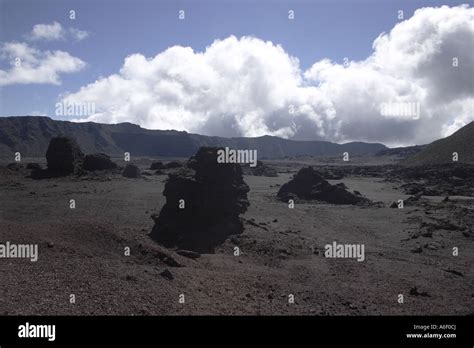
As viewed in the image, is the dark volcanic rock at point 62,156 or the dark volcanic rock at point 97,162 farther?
the dark volcanic rock at point 97,162

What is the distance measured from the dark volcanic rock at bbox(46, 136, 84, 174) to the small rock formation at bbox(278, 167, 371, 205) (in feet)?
90.0

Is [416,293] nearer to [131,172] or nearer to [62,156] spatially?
[62,156]

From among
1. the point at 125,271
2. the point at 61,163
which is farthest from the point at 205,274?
the point at 61,163

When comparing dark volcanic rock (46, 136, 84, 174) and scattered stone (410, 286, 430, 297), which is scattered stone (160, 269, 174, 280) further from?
dark volcanic rock (46, 136, 84, 174)

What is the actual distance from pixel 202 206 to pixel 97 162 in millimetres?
43469

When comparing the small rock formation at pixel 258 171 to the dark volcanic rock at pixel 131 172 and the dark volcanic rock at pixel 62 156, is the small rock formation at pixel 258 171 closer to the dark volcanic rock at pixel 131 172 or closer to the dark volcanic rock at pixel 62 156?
the dark volcanic rock at pixel 131 172

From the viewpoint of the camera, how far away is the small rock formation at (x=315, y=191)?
1681 inches

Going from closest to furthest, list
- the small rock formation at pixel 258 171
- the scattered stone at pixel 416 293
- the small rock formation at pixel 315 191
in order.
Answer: the scattered stone at pixel 416 293 < the small rock formation at pixel 315 191 < the small rock formation at pixel 258 171
